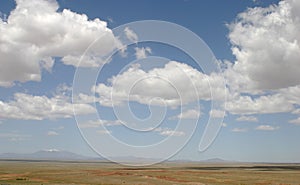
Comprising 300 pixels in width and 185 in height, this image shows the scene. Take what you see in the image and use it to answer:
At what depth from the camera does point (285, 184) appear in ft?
289

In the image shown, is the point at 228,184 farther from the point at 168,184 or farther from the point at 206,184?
the point at 168,184

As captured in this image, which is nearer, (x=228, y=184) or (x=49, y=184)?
(x=49, y=184)

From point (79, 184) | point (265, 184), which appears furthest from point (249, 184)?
point (79, 184)

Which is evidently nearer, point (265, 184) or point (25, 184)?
point (25, 184)

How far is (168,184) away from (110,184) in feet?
40.7

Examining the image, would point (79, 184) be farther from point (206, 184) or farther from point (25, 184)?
point (206, 184)

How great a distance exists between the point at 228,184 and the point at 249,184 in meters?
4.90

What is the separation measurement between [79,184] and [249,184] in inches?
1485

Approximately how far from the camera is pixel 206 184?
83562 mm

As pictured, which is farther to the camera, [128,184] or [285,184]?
[285,184]

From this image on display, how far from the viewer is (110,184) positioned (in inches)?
3206

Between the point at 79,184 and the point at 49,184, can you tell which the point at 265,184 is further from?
the point at 49,184

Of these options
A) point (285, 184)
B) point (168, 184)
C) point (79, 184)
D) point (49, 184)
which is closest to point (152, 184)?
point (168, 184)

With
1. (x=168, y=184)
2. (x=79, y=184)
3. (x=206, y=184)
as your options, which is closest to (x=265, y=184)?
(x=206, y=184)
